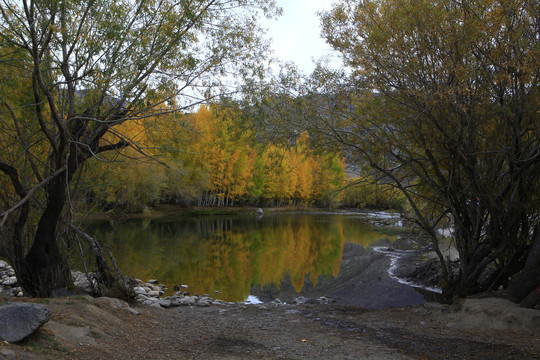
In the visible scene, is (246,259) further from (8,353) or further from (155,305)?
(8,353)

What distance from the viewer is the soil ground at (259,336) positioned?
5477 mm

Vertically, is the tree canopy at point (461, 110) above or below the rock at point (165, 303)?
above

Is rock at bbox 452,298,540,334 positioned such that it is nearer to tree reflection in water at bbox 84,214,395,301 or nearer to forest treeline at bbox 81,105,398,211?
forest treeline at bbox 81,105,398,211

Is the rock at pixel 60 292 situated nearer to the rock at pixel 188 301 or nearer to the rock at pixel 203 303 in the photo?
the rock at pixel 188 301

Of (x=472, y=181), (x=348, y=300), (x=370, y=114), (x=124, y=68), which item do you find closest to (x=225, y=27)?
(x=124, y=68)

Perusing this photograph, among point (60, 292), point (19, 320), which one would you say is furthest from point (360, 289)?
point (19, 320)

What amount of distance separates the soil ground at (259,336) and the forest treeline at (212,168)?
2665 millimetres

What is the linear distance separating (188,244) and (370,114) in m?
17.3

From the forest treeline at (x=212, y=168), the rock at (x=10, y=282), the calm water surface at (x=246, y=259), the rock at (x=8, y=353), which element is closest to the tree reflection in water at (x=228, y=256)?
the calm water surface at (x=246, y=259)

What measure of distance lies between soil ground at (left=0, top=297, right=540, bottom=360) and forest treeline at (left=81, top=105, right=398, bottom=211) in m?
2.67

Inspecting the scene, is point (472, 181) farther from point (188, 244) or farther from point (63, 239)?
point (188, 244)

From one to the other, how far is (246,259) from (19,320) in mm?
16109

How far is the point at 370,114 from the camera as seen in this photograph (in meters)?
10.1

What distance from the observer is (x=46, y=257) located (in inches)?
334
